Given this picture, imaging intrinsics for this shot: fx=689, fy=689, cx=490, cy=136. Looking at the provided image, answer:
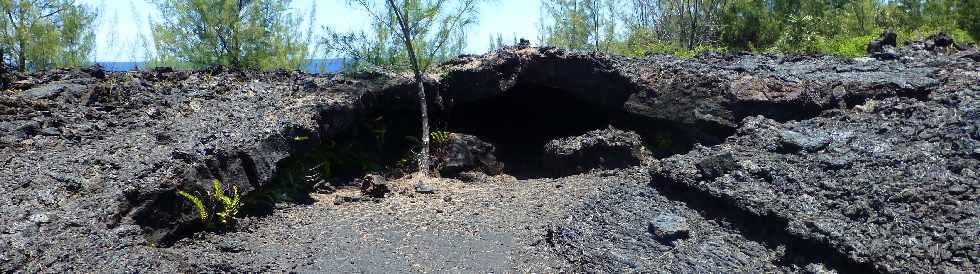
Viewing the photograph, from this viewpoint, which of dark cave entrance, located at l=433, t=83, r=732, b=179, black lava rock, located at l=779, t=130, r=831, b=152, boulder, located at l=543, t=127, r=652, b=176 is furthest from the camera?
dark cave entrance, located at l=433, t=83, r=732, b=179

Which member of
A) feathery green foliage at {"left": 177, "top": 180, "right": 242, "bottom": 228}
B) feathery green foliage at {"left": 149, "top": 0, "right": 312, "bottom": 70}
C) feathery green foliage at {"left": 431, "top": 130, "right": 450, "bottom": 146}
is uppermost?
feathery green foliage at {"left": 149, "top": 0, "right": 312, "bottom": 70}

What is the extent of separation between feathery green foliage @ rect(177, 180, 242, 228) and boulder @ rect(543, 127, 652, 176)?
4.43 m

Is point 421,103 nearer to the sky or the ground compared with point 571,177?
nearer to the sky

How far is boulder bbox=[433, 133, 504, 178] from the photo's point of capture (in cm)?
953

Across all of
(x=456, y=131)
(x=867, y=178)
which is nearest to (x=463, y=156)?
(x=456, y=131)

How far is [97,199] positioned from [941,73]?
903 centimetres

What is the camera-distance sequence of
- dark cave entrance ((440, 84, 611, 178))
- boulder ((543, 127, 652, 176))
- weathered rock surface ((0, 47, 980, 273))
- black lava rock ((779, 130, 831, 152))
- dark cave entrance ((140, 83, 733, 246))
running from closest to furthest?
weathered rock surface ((0, 47, 980, 273)) → black lava rock ((779, 130, 831, 152)) → dark cave entrance ((140, 83, 733, 246)) → boulder ((543, 127, 652, 176)) → dark cave entrance ((440, 84, 611, 178))

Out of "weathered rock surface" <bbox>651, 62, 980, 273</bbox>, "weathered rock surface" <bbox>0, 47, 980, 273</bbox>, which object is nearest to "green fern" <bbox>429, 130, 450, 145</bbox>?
"weathered rock surface" <bbox>0, 47, 980, 273</bbox>

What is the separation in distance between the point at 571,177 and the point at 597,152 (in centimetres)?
50

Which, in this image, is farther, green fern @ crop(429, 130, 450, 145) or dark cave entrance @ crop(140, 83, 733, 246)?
green fern @ crop(429, 130, 450, 145)

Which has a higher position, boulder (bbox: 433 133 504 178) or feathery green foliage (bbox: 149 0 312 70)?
feathery green foliage (bbox: 149 0 312 70)

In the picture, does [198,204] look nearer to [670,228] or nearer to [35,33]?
[670,228]

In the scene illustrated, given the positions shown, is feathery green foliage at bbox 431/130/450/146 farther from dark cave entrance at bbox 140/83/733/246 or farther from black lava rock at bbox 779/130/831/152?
black lava rock at bbox 779/130/831/152

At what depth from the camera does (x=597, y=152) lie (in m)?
9.38
